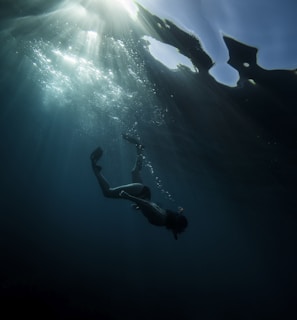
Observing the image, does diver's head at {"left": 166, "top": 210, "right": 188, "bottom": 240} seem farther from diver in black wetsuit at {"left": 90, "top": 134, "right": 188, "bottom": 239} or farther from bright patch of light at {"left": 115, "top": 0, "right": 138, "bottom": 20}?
bright patch of light at {"left": 115, "top": 0, "right": 138, "bottom": 20}

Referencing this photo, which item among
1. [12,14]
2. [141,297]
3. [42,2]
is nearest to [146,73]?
[42,2]

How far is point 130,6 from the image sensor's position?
33.4 ft

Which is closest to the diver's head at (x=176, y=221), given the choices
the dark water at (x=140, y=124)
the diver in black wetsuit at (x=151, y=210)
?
the diver in black wetsuit at (x=151, y=210)

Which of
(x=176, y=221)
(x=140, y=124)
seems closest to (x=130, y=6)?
(x=176, y=221)

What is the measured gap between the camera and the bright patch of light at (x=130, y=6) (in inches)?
394

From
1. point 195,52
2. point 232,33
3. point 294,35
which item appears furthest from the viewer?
point 195,52

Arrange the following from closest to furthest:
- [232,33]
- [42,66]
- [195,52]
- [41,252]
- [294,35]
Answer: [294,35], [232,33], [195,52], [42,66], [41,252]

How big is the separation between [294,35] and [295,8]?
791 mm

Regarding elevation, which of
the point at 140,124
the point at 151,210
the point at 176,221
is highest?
the point at 140,124

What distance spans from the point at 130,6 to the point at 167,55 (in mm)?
2825

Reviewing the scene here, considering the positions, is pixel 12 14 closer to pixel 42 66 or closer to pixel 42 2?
pixel 42 2

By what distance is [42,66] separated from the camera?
21.8 meters

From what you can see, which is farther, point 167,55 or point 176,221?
point 167,55

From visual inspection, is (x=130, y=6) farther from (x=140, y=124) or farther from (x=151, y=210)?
(x=140, y=124)
